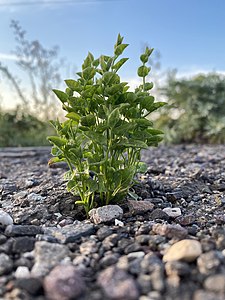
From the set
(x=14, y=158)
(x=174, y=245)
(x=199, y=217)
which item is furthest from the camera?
(x=14, y=158)

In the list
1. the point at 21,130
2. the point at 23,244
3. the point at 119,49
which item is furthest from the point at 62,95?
the point at 21,130

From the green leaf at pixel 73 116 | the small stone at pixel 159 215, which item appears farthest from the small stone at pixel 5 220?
the small stone at pixel 159 215

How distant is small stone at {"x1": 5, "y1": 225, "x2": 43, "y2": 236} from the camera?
160cm

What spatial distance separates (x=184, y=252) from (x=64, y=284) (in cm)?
43

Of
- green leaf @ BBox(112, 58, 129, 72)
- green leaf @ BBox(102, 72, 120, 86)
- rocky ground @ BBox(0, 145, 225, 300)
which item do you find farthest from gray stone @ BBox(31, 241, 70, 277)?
green leaf @ BBox(112, 58, 129, 72)

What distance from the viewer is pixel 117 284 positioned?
1.13m

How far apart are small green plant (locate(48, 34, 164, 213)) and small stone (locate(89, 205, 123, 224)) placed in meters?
0.08

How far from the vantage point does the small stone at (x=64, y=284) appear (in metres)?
1.10

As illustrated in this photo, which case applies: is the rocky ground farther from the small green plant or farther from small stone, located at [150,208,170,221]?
the small green plant

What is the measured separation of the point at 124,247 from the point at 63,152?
59 cm

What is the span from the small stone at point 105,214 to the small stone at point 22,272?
500 mm

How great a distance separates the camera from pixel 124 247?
4.71 feet

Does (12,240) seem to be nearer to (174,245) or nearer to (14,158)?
(174,245)

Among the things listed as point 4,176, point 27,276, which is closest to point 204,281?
point 27,276
